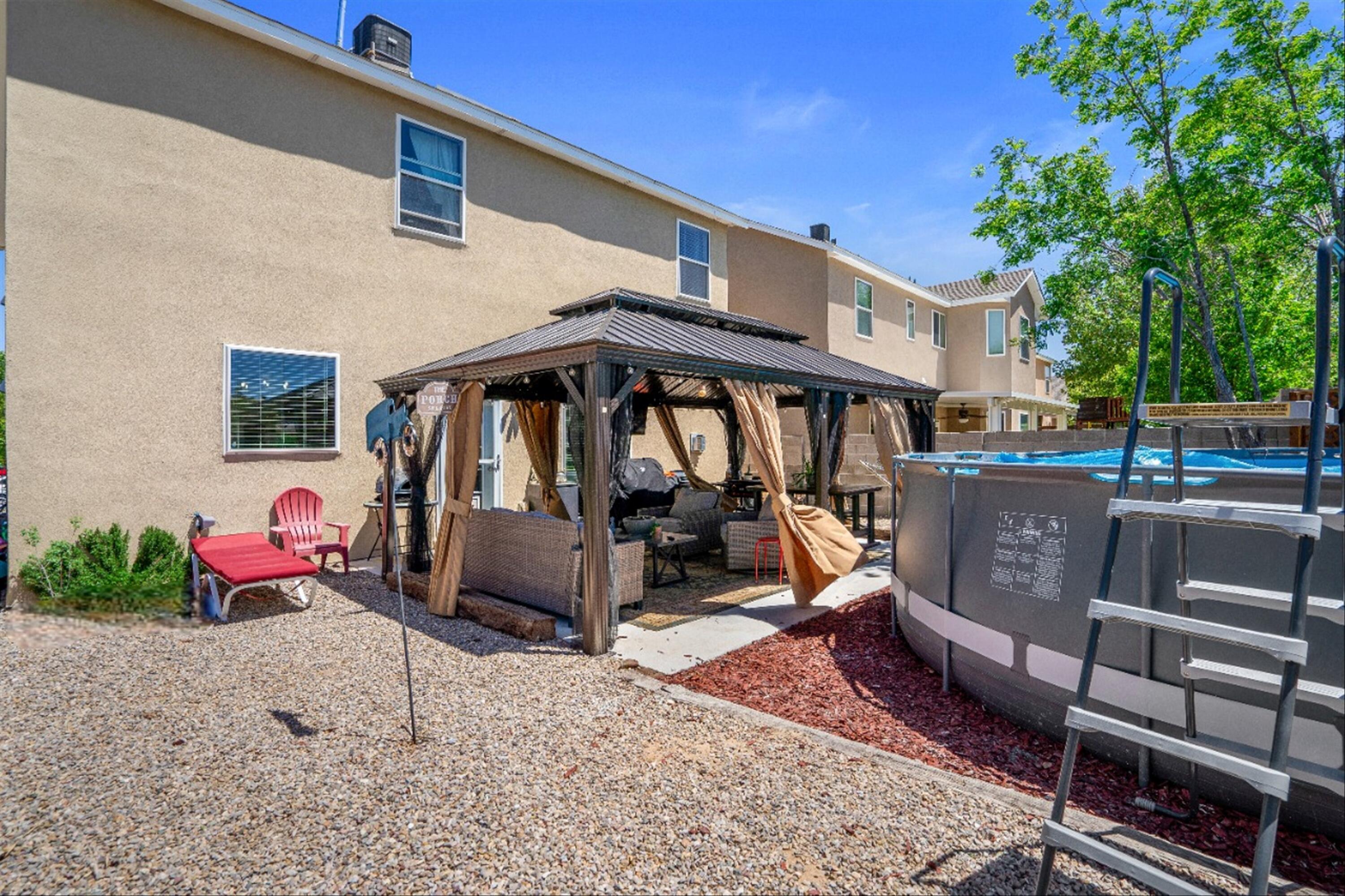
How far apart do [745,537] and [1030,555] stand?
495 centimetres

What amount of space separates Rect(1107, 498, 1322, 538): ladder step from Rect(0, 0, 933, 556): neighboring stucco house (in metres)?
9.27

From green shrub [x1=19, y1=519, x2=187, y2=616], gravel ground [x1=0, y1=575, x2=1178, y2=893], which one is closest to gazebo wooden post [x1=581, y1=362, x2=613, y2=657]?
gravel ground [x1=0, y1=575, x2=1178, y2=893]

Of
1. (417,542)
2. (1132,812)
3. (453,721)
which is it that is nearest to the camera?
(1132,812)

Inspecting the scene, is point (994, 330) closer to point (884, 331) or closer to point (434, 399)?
point (884, 331)

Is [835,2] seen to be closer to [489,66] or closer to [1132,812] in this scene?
[489,66]

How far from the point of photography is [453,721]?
168 inches

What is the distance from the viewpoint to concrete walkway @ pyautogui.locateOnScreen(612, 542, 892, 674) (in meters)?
5.61

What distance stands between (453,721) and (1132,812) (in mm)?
3872

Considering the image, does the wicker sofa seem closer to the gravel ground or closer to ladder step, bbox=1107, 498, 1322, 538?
the gravel ground

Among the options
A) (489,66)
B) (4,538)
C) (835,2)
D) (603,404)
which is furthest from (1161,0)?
(4,538)

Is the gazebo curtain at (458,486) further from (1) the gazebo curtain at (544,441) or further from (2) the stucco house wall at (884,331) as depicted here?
(2) the stucco house wall at (884,331)

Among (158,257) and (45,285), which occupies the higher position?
(158,257)

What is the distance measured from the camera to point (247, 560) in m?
7.00

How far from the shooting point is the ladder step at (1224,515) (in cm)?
219
